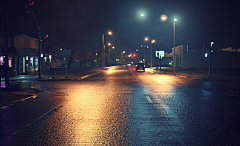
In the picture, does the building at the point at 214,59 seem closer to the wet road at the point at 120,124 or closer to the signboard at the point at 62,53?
the signboard at the point at 62,53

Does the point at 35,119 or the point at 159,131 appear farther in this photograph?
the point at 35,119

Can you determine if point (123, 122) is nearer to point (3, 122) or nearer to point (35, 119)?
point (35, 119)

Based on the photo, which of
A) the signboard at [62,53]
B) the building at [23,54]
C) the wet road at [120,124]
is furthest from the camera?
the building at [23,54]

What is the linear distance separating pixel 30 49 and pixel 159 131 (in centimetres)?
3338

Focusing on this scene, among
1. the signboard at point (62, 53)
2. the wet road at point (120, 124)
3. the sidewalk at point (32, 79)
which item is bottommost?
the wet road at point (120, 124)

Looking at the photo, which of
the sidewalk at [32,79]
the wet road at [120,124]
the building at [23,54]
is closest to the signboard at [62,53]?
the sidewalk at [32,79]

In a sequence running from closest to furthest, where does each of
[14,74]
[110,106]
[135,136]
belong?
1. [135,136]
2. [110,106]
3. [14,74]

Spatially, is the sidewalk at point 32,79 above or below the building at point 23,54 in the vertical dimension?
below

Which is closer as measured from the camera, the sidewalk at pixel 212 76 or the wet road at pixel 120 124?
the wet road at pixel 120 124

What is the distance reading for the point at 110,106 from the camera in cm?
1053

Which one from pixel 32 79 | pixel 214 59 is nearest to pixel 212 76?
pixel 32 79

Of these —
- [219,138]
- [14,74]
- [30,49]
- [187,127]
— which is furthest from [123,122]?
[30,49]

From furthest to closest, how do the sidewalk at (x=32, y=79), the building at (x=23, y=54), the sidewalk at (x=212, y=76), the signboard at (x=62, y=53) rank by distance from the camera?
the building at (x=23, y=54) < the signboard at (x=62, y=53) < the sidewalk at (x=212, y=76) < the sidewalk at (x=32, y=79)

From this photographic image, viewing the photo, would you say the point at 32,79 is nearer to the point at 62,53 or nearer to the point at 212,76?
Answer: the point at 62,53
